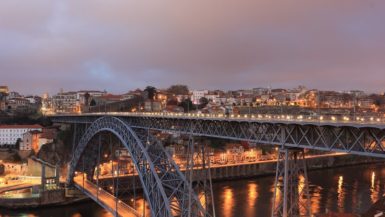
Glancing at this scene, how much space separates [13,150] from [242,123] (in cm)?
5008

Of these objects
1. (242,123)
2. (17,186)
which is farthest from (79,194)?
(242,123)

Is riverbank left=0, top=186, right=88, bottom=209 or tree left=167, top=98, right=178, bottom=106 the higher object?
tree left=167, top=98, right=178, bottom=106

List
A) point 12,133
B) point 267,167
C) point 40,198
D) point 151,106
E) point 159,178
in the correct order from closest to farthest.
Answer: point 159,178 → point 40,198 → point 267,167 → point 12,133 → point 151,106

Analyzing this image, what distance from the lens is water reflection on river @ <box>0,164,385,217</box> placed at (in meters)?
35.9

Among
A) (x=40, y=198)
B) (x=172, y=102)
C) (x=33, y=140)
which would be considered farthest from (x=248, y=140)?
(x=172, y=102)

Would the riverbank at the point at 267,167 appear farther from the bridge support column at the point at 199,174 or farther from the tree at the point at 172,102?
the tree at the point at 172,102

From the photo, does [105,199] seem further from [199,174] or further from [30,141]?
[30,141]

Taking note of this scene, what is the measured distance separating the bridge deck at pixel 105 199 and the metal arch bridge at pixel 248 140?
9.1 inches

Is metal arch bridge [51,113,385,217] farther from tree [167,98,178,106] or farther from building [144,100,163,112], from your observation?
tree [167,98,178,106]

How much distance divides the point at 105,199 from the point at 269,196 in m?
16.1

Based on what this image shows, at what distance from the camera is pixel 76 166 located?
42.3 meters

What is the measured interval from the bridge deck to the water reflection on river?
1.49m

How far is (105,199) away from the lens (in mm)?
34594

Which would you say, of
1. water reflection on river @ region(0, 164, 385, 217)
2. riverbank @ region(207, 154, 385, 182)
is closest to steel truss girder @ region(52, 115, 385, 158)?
water reflection on river @ region(0, 164, 385, 217)
